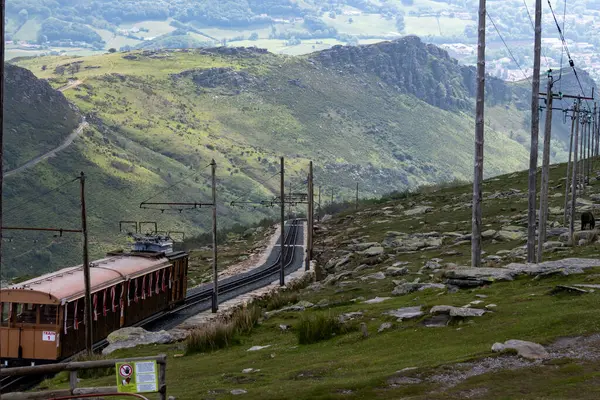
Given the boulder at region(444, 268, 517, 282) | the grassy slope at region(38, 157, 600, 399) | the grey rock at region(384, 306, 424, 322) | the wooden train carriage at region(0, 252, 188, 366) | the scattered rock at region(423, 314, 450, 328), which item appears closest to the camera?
the grassy slope at region(38, 157, 600, 399)

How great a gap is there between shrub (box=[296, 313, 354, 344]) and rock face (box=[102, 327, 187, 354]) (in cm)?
816

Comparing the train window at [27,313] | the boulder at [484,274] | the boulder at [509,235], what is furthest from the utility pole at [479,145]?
the boulder at [509,235]

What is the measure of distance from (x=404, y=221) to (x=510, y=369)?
2216 inches

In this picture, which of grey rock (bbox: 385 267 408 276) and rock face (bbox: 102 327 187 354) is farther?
grey rock (bbox: 385 267 408 276)

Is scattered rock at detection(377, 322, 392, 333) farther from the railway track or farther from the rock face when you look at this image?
the rock face

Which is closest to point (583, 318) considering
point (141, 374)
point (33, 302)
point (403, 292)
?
point (141, 374)

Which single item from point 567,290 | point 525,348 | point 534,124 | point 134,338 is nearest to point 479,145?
point 534,124

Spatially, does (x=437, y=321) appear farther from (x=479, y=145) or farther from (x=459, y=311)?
(x=479, y=145)

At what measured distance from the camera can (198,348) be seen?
84.4ft

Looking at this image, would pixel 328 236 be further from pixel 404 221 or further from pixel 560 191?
pixel 560 191

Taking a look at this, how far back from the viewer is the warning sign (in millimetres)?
12883

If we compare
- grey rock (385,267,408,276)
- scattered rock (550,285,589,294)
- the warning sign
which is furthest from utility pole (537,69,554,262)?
the warning sign

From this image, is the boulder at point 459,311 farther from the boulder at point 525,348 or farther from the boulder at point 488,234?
the boulder at point 488,234

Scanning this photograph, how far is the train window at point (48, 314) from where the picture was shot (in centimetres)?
3081
